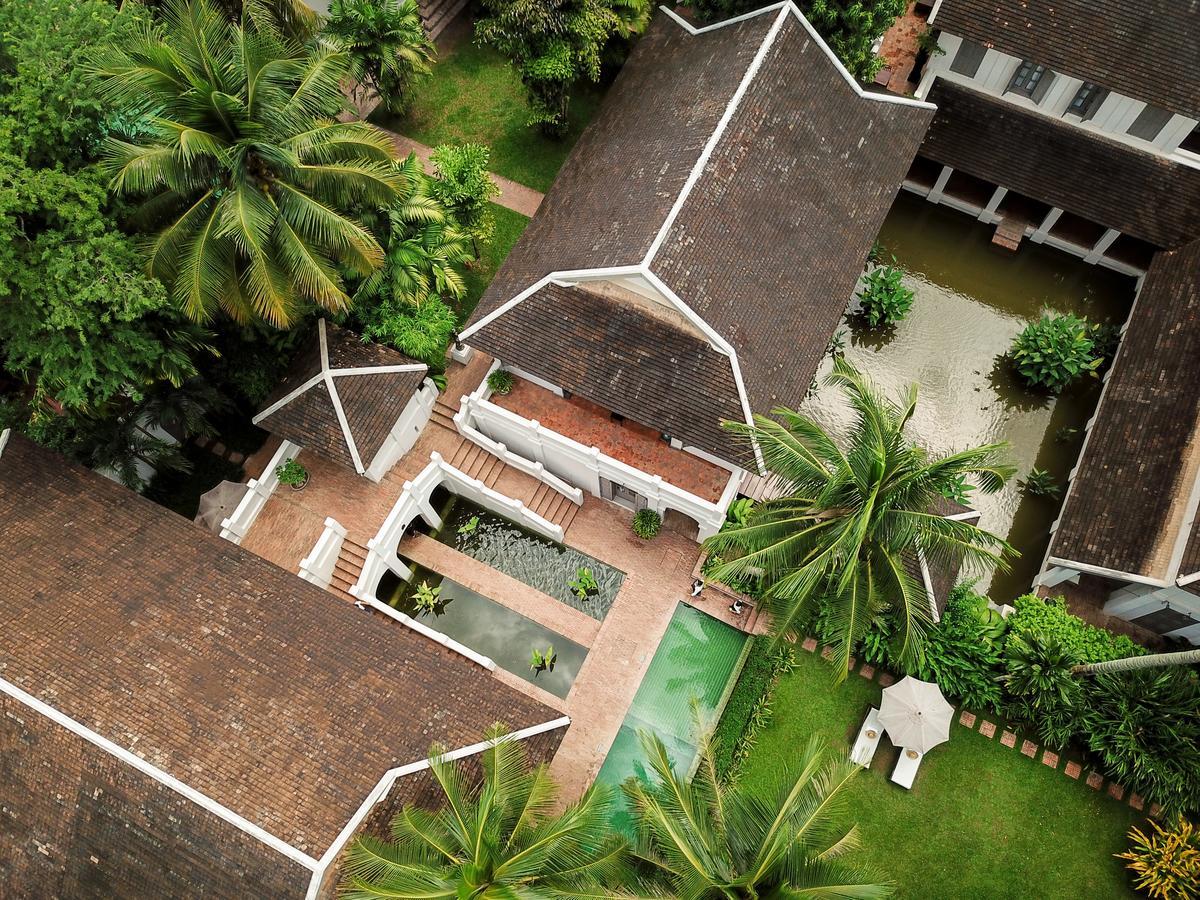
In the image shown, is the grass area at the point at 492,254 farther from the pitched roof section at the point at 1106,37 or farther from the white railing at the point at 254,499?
the pitched roof section at the point at 1106,37

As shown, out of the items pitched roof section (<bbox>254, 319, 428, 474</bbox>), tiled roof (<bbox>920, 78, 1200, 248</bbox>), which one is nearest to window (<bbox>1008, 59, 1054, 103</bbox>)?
tiled roof (<bbox>920, 78, 1200, 248</bbox>)

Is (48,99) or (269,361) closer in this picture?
(48,99)

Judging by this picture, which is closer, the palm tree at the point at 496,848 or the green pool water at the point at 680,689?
the palm tree at the point at 496,848

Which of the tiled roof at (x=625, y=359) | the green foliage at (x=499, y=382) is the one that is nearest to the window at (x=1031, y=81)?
the tiled roof at (x=625, y=359)

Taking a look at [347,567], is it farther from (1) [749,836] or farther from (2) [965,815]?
(2) [965,815]

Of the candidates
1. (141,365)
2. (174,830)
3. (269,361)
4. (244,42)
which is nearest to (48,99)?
(244,42)

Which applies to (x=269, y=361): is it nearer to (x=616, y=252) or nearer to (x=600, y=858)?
(x=616, y=252)
